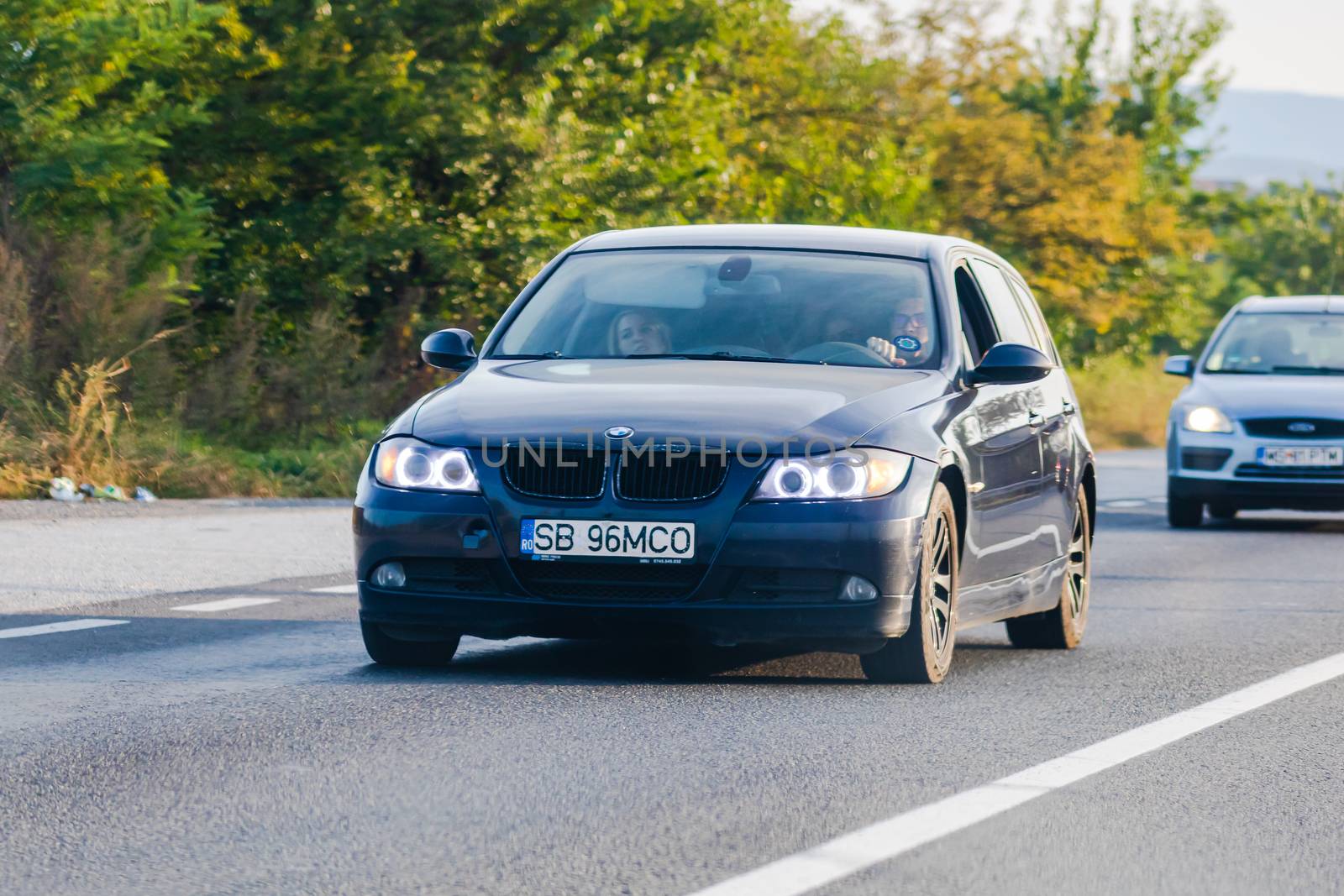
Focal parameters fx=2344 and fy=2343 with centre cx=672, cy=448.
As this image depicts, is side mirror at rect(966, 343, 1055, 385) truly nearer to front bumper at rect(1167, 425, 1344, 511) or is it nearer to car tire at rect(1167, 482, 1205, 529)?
front bumper at rect(1167, 425, 1344, 511)

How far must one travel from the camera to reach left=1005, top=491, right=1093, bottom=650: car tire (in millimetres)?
9789

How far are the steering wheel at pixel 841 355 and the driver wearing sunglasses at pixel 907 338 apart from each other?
4 centimetres

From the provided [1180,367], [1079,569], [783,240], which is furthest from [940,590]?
[1180,367]

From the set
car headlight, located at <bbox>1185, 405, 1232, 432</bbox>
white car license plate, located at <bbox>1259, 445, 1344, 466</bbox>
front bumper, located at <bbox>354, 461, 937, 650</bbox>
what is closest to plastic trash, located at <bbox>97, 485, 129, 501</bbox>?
car headlight, located at <bbox>1185, 405, 1232, 432</bbox>

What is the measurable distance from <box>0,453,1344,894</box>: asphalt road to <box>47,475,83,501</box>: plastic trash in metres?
5.03

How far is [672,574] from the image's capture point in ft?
24.5

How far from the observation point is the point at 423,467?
765 centimetres

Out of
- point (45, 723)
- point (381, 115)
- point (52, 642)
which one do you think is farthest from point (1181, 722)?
point (381, 115)

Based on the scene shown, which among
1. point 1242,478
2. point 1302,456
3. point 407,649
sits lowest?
point 1242,478

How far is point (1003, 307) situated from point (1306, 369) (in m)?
9.98

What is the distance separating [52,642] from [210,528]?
5463 mm

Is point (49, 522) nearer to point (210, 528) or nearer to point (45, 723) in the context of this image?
point (210, 528)

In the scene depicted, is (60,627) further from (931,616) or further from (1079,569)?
(1079,569)

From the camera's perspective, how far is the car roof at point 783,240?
901cm
